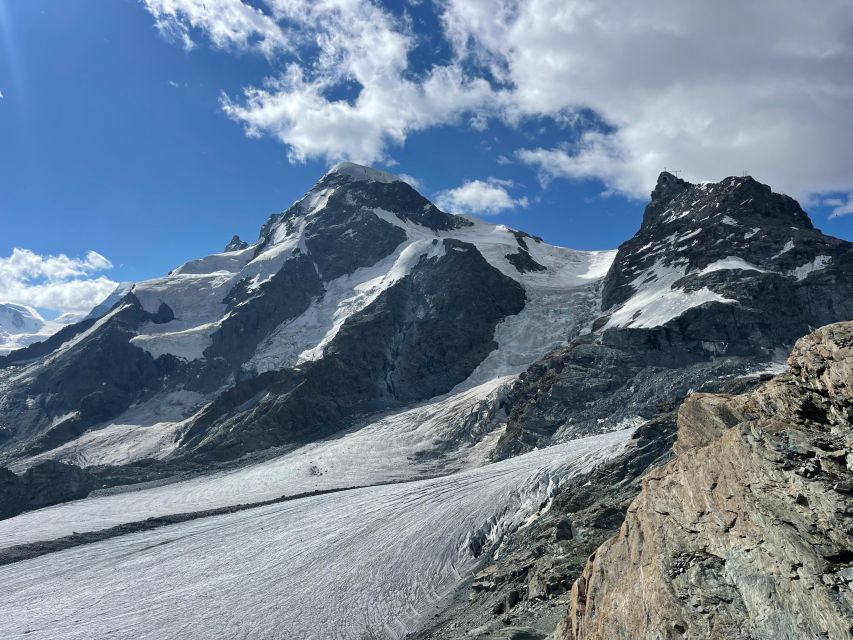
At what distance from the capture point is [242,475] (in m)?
88.4

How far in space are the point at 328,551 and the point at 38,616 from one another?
2184 centimetres

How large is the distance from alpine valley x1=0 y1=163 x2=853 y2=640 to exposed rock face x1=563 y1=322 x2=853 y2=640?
0.19ft

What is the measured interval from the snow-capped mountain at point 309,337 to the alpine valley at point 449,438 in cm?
75

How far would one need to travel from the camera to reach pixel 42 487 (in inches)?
3607

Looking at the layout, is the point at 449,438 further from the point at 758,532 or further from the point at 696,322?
the point at 758,532

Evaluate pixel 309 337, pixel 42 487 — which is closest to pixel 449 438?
pixel 309 337

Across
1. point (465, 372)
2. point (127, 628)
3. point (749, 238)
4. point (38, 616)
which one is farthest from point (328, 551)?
point (749, 238)

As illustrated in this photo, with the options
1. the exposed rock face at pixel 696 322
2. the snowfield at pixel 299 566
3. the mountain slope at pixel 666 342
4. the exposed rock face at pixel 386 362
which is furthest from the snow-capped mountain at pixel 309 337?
the snowfield at pixel 299 566

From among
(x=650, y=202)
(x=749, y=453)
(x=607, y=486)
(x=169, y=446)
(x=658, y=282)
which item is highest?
(x=650, y=202)

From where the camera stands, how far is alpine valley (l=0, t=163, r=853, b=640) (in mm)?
15398

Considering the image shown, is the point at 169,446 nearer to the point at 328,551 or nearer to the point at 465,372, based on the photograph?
the point at 465,372

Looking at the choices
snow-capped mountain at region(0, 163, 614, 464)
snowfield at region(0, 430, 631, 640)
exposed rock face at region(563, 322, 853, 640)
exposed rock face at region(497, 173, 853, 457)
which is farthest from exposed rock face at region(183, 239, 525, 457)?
exposed rock face at region(563, 322, 853, 640)

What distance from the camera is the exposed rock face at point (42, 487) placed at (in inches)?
3504

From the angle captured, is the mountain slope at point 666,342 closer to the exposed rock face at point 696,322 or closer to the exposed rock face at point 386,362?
the exposed rock face at point 696,322
